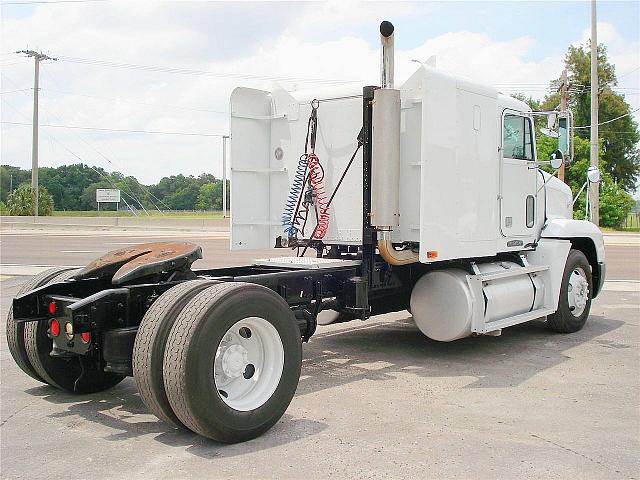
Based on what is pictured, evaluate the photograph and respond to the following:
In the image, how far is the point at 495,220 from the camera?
27.0ft

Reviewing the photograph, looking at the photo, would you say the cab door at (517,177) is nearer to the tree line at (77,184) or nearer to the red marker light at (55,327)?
the red marker light at (55,327)

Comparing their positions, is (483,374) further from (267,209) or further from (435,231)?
(267,209)

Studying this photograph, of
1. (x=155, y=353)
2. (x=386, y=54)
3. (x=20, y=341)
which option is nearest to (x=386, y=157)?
(x=386, y=54)

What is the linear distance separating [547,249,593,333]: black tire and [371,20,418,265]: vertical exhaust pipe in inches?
126

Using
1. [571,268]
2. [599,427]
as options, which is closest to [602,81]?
[571,268]

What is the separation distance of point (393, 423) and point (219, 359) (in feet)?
4.68

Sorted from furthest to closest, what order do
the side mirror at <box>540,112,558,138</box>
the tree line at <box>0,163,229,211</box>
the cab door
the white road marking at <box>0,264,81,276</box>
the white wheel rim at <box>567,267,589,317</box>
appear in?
the tree line at <box>0,163,229,211</box> < the white road marking at <box>0,264,81,276</box> < the white wheel rim at <box>567,267,589,317</box> < the side mirror at <box>540,112,558,138</box> < the cab door

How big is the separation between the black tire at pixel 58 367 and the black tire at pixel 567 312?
223 inches

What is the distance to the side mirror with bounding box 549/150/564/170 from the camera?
863 cm

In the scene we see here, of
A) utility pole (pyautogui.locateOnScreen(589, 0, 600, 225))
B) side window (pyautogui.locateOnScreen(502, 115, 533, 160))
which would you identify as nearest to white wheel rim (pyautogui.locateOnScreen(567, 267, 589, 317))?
side window (pyautogui.locateOnScreen(502, 115, 533, 160))

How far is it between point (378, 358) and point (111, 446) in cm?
356

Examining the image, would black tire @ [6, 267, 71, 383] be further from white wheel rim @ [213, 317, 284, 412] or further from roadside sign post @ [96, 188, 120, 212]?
roadside sign post @ [96, 188, 120, 212]

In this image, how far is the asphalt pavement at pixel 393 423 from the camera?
4500 mm

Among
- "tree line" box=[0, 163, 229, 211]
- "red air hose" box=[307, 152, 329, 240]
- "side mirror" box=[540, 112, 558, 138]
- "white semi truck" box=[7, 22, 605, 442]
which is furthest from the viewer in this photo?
"tree line" box=[0, 163, 229, 211]
